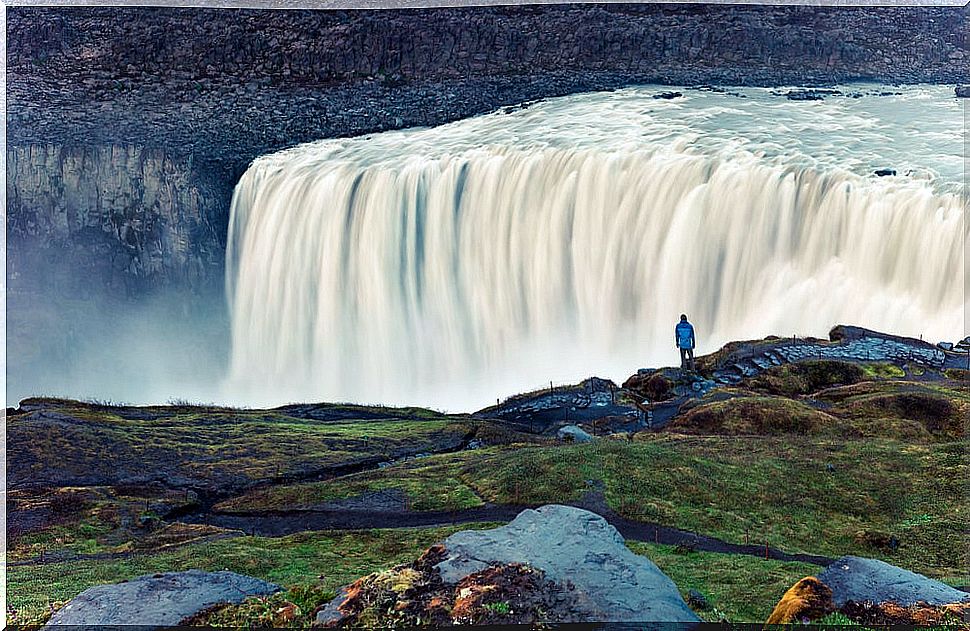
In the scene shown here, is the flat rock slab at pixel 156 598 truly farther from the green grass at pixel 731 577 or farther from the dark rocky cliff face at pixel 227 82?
the dark rocky cliff face at pixel 227 82

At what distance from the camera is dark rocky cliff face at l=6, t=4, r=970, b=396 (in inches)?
335

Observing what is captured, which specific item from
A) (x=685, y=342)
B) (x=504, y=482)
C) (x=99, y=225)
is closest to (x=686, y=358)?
(x=685, y=342)

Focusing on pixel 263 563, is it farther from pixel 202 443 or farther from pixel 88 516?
pixel 202 443

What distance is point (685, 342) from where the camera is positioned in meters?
8.01

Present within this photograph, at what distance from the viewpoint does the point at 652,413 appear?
7641mm

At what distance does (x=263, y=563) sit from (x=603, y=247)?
520 cm

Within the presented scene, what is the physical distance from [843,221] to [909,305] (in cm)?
118

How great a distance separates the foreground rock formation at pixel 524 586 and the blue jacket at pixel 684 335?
11.0 ft

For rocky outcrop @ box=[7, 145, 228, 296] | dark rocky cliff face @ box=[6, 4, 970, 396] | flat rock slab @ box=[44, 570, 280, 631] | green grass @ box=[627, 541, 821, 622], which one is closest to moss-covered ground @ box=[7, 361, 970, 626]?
green grass @ box=[627, 541, 821, 622]

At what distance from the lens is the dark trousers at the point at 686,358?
793 cm

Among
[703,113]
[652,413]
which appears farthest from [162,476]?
[703,113]

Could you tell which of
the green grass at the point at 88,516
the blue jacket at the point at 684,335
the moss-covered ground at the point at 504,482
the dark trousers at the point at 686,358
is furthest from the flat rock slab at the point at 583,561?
the blue jacket at the point at 684,335

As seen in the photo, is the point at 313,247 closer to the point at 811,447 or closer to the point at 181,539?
the point at 181,539

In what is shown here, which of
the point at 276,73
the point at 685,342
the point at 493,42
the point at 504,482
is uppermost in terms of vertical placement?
the point at 493,42
